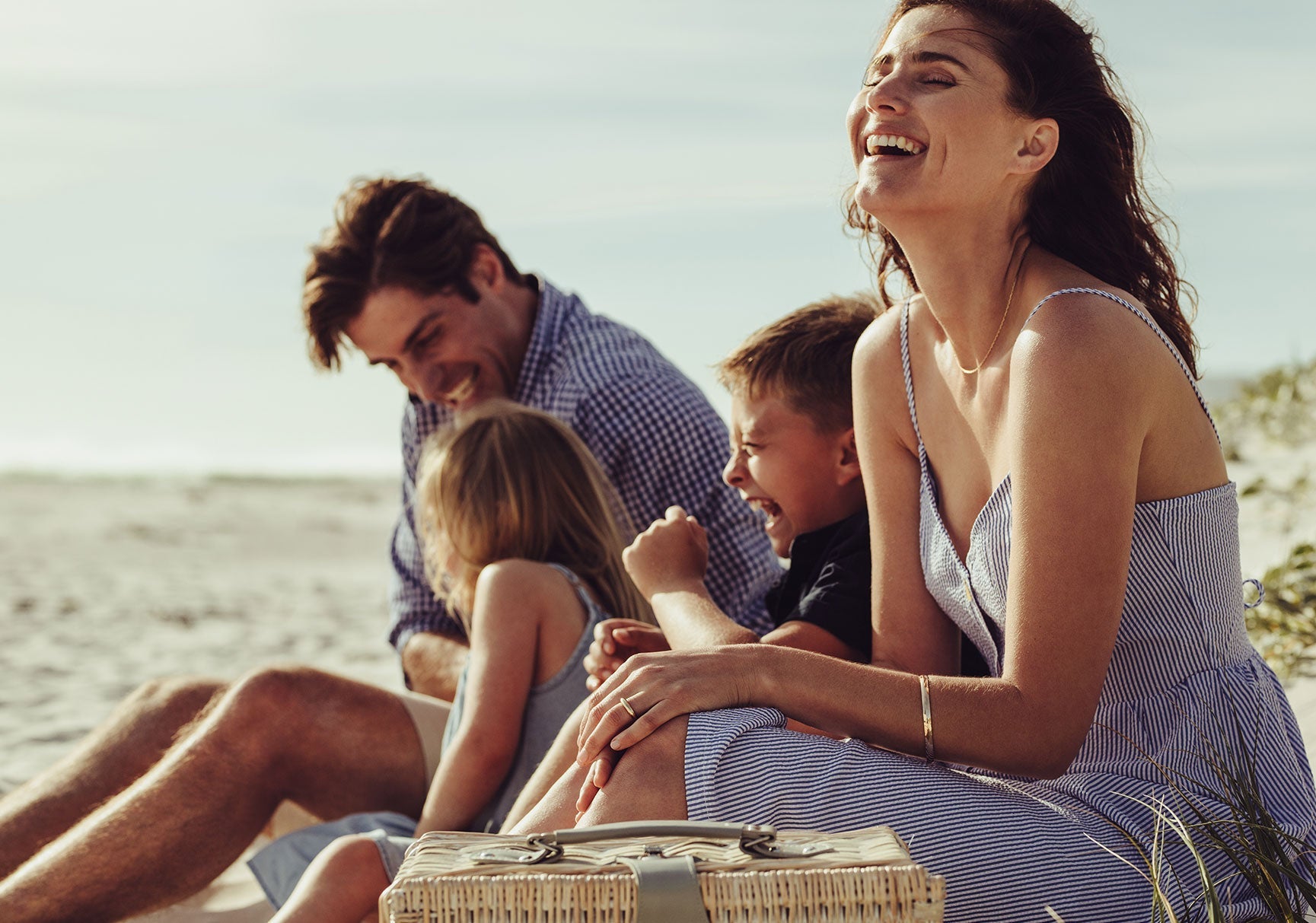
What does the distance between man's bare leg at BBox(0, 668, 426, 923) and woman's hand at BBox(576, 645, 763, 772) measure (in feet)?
4.49

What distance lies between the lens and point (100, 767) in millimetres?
3291

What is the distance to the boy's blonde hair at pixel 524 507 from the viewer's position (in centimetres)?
334

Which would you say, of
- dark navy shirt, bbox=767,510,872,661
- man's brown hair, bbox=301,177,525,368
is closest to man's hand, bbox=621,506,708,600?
dark navy shirt, bbox=767,510,872,661

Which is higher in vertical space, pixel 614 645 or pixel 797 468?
pixel 797 468

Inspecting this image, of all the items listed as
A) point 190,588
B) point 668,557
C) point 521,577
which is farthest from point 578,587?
point 190,588

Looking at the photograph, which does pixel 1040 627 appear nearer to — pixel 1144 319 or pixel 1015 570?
pixel 1015 570

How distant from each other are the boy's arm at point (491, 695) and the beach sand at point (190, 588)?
24.4 inches

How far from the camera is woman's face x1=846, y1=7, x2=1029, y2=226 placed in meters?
2.22

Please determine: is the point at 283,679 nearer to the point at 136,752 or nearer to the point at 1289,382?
the point at 136,752

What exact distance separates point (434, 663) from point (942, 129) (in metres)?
2.49

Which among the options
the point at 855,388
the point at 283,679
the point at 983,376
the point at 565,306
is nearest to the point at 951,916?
the point at 983,376

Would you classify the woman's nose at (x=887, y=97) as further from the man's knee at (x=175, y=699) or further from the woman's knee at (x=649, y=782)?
the man's knee at (x=175, y=699)

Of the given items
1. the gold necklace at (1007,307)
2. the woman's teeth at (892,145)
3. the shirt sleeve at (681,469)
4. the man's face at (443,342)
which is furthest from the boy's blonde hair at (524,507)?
the woman's teeth at (892,145)

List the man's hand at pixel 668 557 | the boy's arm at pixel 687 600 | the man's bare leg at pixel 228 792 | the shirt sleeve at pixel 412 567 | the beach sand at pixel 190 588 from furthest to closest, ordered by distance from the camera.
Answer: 1. the beach sand at pixel 190 588
2. the shirt sleeve at pixel 412 567
3. the man's bare leg at pixel 228 792
4. the man's hand at pixel 668 557
5. the boy's arm at pixel 687 600
